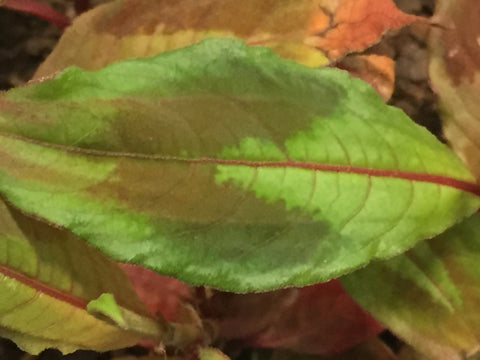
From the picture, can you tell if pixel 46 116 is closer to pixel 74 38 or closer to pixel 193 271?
pixel 193 271

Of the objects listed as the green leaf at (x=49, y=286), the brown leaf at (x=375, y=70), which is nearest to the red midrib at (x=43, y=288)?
the green leaf at (x=49, y=286)

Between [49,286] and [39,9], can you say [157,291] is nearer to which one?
[49,286]

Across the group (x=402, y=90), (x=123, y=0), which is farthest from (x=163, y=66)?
(x=402, y=90)

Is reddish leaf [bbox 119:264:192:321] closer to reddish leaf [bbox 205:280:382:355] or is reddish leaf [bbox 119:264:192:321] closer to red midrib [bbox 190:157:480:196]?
reddish leaf [bbox 205:280:382:355]

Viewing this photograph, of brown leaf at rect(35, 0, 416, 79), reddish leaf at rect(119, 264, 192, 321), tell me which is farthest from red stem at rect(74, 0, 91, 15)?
reddish leaf at rect(119, 264, 192, 321)

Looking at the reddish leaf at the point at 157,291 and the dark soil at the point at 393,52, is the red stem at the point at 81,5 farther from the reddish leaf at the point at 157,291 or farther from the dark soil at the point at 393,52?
the reddish leaf at the point at 157,291

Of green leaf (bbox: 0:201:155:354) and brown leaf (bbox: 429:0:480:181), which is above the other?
brown leaf (bbox: 429:0:480:181)

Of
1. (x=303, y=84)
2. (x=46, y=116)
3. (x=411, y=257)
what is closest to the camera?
(x=46, y=116)
